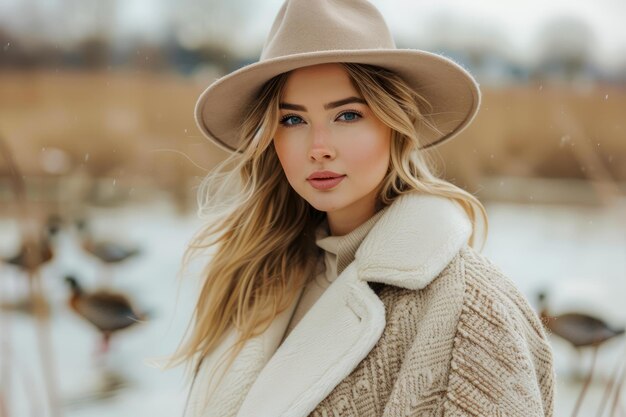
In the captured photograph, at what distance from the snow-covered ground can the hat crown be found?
0.76 m

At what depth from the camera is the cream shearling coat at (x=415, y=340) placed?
808mm

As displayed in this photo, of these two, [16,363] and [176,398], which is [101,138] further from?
[176,398]

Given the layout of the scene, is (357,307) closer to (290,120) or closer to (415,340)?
(415,340)

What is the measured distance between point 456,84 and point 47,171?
39.6 inches

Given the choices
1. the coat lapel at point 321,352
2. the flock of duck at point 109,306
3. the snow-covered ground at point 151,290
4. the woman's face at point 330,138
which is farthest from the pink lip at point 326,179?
the snow-covered ground at point 151,290

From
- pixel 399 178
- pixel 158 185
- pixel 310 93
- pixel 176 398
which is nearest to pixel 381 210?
pixel 399 178

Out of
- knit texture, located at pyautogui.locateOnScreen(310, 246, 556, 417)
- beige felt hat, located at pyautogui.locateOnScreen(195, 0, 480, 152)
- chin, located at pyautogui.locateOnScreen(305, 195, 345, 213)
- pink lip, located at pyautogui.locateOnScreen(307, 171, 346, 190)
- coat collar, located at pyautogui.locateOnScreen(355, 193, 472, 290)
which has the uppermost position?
beige felt hat, located at pyautogui.locateOnScreen(195, 0, 480, 152)

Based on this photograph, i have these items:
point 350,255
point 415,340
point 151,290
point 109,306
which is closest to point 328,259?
point 350,255

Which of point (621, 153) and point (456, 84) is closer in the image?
point (456, 84)

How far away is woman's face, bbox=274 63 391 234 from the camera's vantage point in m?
0.95

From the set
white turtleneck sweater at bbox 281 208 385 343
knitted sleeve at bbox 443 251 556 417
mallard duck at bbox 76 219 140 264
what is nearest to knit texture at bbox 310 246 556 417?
knitted sleeve at bbox 443 251 556 417

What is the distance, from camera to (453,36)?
1.68m

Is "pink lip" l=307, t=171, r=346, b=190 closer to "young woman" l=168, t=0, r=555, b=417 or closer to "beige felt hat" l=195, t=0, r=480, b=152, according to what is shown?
"young woman" l=168, t=0, r=555, b=417

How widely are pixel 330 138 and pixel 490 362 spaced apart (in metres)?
0.36
